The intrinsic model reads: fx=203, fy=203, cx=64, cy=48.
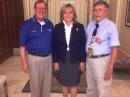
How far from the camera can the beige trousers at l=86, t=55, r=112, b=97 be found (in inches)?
91.9

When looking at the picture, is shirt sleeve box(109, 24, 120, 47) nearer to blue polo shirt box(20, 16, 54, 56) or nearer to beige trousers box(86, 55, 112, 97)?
beige trousers box(86, 55, 112, 97)

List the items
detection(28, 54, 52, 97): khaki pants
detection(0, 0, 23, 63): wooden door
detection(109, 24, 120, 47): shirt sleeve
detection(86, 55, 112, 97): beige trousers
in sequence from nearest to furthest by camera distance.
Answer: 1. detection(109, 24, 120, 47): shirt sleeve
2. detection(86, 55, 112, 97): beige trousers
3. detection(28, 54, 52, 97): khaki pants
4. detection(0, 0, 23, 63): wooden door

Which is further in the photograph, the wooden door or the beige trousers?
the wooden door

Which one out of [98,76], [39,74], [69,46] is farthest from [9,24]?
[98,76]

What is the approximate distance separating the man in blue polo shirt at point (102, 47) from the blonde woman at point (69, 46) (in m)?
0.11

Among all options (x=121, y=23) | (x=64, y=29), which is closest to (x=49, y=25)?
(x=64, y=29)

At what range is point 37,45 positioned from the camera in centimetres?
238

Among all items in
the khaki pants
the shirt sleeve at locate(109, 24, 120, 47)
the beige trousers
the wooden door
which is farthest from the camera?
the wooden door

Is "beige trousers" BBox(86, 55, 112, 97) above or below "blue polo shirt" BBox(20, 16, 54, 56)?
below

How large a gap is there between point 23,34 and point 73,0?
2.95m

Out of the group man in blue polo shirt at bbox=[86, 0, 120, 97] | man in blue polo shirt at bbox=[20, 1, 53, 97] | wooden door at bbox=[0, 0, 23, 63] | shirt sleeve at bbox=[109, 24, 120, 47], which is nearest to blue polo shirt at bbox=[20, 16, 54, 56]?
man in blue polo shirt at bbox=[20, 1, 53, 97]

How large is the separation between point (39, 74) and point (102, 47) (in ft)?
2.83

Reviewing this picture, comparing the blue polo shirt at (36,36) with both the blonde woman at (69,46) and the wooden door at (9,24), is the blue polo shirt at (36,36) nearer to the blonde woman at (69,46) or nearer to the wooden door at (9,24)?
the blonde woman at (69,46)

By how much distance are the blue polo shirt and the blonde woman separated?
88mm
